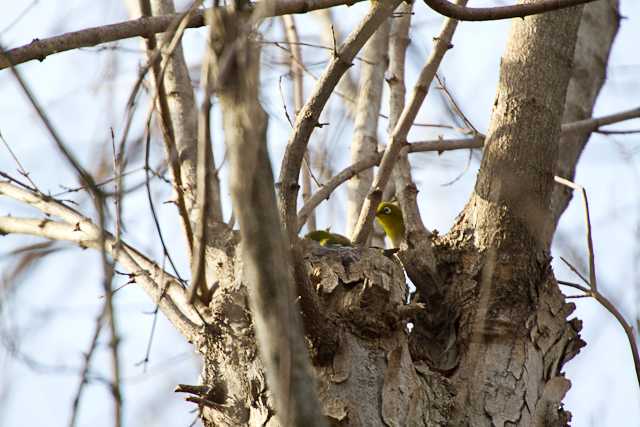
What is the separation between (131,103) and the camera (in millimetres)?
1853

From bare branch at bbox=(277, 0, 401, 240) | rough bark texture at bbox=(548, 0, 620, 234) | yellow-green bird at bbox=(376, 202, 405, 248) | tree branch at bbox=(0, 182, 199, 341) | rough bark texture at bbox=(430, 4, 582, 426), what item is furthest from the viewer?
yellow-green bird at bbox=(376, 202, 405, 248)

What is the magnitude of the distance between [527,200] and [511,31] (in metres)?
0.83

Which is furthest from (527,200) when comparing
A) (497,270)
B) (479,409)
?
(479,409)

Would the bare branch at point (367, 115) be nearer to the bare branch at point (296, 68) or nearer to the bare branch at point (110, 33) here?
the bare branch at point (296, 68)

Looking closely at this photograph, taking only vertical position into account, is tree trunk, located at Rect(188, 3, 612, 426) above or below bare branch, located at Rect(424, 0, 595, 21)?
below

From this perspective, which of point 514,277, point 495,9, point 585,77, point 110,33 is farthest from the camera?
point 585,77

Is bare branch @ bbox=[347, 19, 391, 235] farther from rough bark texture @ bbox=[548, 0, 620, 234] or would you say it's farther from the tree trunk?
the tree trunk

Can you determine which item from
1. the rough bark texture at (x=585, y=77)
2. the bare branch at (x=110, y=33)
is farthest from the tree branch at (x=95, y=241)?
the rough bark texture at (x=585, y=77)

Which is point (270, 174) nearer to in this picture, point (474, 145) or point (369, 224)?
point (369, 224)

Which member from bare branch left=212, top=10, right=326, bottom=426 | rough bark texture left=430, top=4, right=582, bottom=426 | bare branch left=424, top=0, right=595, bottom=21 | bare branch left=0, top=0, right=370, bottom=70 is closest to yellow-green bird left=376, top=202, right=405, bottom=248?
rough bark texture left=430, top=4, right=582, bottom=426

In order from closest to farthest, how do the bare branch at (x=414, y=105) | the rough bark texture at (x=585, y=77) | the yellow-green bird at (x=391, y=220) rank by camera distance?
the bare branch at (x=414, y=105) → the rough bark texture at (x=585, y=77) → the yellow-green bird at (x=391, y=220)

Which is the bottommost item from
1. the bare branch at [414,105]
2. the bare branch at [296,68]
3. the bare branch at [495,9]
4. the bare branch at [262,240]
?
the bare branch at [262,240]

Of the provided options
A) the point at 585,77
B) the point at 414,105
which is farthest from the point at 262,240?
the point at 585,77

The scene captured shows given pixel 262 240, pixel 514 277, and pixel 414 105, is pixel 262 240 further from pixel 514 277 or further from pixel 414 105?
pixel 414 105
